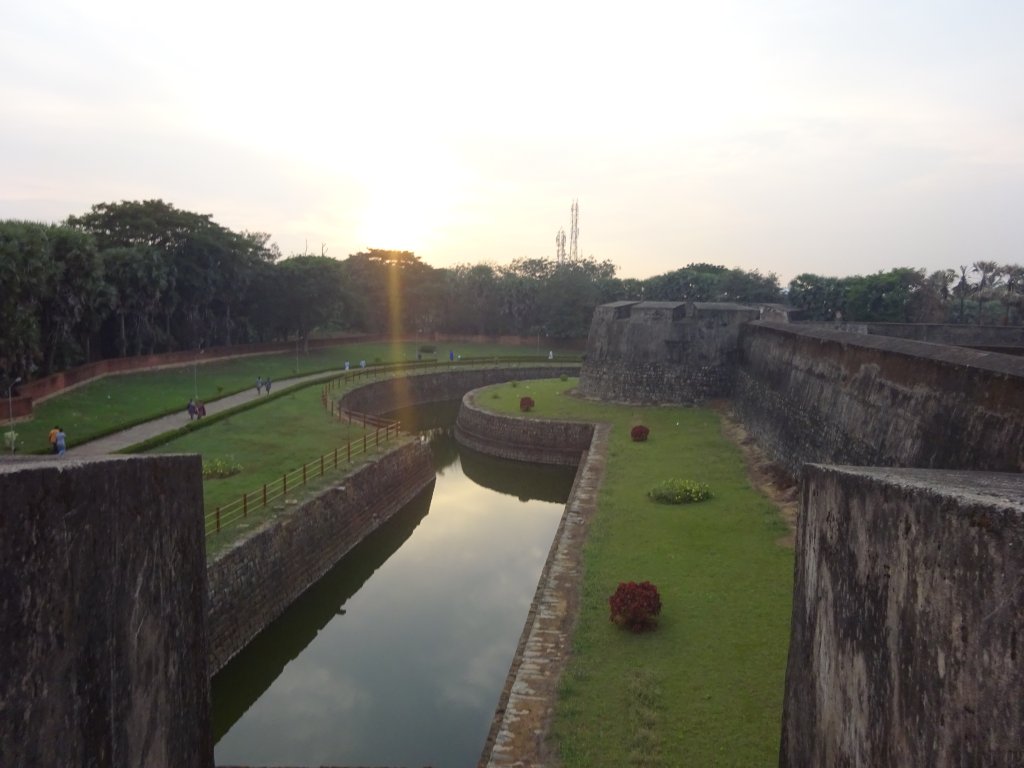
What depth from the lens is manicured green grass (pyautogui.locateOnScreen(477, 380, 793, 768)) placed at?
7289 millimetres

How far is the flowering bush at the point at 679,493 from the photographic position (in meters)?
16.1

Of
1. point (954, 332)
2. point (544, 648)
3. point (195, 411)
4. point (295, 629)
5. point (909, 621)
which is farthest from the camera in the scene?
point (954, 332)

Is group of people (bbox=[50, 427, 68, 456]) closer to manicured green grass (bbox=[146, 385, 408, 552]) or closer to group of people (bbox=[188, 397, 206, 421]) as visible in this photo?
manicured green grass (bbox=[146, 385, 408, 552])

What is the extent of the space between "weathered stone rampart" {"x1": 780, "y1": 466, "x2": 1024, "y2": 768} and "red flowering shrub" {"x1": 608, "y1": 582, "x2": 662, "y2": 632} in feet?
11.4

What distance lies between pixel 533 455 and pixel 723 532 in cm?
1314

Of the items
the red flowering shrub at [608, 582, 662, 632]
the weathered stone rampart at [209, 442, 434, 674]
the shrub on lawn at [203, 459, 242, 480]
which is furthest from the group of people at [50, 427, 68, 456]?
the red flowering shrub at [608, 582, 662, 632]

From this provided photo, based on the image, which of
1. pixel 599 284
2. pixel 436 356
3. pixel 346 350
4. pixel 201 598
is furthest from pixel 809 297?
pixel 201 598

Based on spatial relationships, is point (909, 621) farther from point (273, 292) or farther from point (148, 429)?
point (273, 292)

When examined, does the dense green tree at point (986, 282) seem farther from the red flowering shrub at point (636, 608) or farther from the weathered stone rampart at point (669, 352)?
the red flowering shrub at point (636, 608)

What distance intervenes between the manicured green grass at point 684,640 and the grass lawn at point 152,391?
14.9 meters

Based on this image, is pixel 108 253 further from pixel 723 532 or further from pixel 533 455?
pixel 723 532

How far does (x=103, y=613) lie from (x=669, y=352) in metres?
27.0

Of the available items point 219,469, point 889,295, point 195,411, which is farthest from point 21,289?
point 889,295

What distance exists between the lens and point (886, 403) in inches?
467
